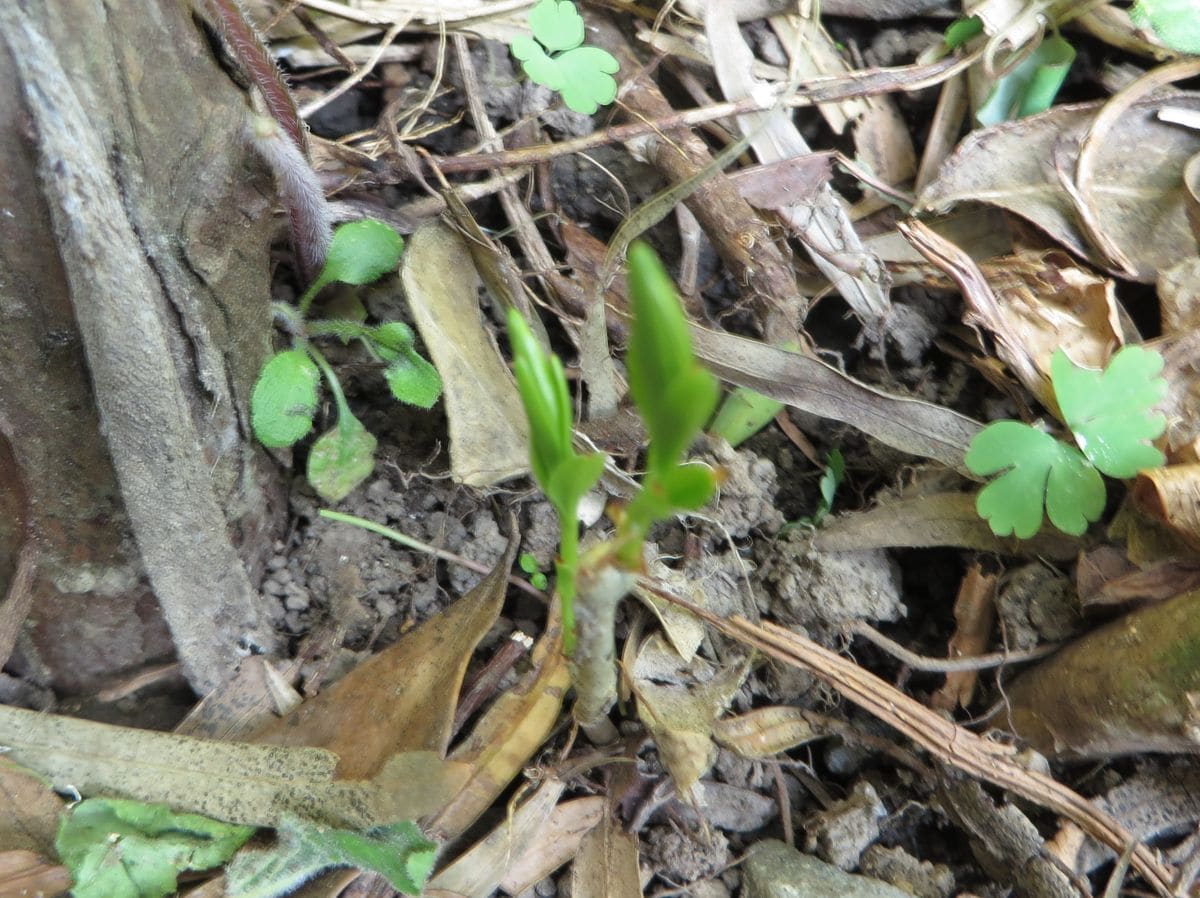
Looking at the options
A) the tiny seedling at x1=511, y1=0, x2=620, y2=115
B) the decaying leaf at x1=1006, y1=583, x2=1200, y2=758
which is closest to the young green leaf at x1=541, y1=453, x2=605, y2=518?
the decaying leaf at x1=1006, y1=583, x2=1200, y2=758

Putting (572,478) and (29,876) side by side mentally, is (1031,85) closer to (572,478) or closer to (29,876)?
(572,478)

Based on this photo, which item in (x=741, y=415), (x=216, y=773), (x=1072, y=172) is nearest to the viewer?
(x=216, y=773)

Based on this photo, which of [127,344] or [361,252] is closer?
[127,344]

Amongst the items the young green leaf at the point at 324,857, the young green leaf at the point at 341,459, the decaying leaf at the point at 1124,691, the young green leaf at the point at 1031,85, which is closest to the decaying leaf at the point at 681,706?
the young green leaf at the point at 324,857

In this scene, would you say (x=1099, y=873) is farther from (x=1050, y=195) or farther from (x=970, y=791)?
(x=1050, y=195)

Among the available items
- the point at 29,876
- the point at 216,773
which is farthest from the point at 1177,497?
the point at 29,876

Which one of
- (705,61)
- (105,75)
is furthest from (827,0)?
(105,75)

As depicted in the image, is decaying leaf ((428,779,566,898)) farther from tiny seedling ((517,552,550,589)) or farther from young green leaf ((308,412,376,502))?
young green leaf ((308,412,376,502))
